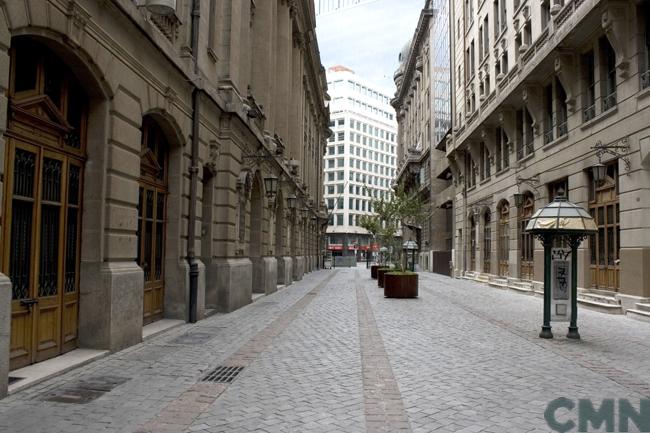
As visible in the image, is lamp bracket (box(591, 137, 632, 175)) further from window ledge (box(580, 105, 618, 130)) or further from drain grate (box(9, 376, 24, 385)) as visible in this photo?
drain grate (box(9, 376, 24, 385))

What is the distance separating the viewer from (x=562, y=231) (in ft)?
32.6

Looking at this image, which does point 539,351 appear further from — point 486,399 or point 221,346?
point 221,346

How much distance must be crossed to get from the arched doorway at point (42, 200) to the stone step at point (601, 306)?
1339 centimetres

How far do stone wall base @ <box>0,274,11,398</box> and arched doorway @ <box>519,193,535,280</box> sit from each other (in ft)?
68.5

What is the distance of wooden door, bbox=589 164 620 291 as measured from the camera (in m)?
16.0

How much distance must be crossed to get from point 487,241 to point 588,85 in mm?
13991

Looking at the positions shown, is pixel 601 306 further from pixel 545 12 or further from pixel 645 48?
pixel 545 12

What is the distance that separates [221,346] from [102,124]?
4.03 meters

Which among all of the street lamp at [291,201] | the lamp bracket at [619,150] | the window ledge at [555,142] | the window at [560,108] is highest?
the window at [560,108]

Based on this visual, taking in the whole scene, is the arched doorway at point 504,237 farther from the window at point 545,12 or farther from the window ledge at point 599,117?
the window ledge at point 599,117

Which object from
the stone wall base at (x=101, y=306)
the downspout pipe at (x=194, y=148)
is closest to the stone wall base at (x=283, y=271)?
the downspout pipe at (x=194, y=148)

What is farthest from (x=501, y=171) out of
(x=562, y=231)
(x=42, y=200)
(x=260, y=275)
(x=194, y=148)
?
(x=42, y=200)

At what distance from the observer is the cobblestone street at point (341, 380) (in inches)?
205

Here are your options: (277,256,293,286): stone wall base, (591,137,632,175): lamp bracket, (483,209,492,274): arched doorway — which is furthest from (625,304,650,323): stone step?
(483,209,492,274): arched doorway
